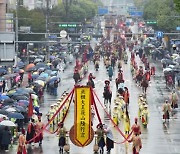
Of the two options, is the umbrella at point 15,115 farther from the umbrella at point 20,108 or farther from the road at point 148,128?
the umbrella at point 20,108

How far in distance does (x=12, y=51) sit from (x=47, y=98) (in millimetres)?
19482

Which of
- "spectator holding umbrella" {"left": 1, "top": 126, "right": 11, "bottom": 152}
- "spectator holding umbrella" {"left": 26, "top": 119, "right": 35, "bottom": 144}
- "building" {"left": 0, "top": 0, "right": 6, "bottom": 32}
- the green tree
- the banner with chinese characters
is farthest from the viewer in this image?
the green tree

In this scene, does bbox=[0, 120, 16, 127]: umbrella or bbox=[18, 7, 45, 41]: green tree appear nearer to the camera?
bbox=[0, 120, 16, 127]: umbrella

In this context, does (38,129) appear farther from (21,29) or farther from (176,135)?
(21,29)

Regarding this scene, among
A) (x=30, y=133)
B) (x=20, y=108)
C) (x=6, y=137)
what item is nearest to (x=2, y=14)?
(x=20, y=108)

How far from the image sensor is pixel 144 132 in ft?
135

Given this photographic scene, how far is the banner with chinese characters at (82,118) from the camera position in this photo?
109ft

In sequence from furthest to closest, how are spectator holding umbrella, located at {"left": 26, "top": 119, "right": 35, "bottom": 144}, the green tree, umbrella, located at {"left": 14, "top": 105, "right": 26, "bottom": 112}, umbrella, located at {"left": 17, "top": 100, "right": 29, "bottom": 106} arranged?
the green tree < umbrella, located at {"left": 17, "top": 100, "right": 29, "bottom": 106} < umbrella, located at {"left": 14, "top": 105, "right": 26, "bottom": 112} < spectator holding umbrella, located at {"left": 26, "top": 119, "right": 35, "bottom": 144}

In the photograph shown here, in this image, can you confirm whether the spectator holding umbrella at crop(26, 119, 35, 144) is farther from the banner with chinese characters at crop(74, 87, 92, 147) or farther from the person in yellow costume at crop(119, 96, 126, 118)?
the person in yellow costume at crop(119, 96, 126, 118)

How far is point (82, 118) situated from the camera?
33.5 meters

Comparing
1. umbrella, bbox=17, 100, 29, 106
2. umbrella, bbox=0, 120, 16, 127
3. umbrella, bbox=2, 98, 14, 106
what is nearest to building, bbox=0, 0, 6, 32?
umbrella, bbox=17, 100, 29, 106

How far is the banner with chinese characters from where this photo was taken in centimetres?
3334

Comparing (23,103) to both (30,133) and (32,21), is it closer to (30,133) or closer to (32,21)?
(30,133)

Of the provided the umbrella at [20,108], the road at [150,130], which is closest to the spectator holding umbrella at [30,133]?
the road at [150,130]
